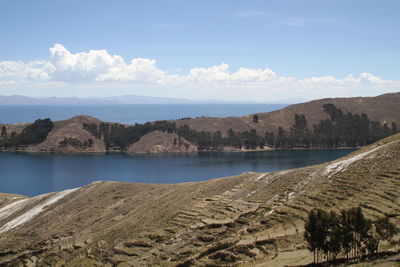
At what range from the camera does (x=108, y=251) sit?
167 feet

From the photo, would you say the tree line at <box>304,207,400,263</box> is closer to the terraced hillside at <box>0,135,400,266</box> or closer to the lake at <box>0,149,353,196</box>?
the terraced hillside at <box>0,135,400,266</box>

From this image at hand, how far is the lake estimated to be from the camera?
13912 centimetres

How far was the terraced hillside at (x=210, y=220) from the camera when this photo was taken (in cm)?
4419

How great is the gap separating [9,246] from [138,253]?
25.8 m

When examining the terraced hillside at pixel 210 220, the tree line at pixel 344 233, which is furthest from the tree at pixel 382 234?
the terraced hillside at pixel 210 220

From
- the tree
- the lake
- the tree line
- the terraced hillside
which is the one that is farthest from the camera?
the lake

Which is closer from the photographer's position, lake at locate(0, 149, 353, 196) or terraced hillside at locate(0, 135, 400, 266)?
terraced hillside at locate(0, 135, 400, 266)

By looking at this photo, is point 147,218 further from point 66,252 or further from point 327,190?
point 327,190

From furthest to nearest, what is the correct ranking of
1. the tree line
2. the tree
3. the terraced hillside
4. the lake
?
1. the lake
2. the terraced hillside
3. the tree line
4. the tree

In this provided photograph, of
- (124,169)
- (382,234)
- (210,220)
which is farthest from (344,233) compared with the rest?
(124,169)

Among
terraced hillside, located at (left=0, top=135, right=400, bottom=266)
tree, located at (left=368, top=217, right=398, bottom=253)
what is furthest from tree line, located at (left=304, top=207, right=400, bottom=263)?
terraced hillside, located at (left=0, top=135, right=400, bottom=266)

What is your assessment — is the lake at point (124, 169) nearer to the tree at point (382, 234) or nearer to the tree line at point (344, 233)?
the tree line at point (344, 233)

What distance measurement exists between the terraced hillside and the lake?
63.2 meters

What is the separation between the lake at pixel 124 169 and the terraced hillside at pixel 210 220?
63.2 meters
